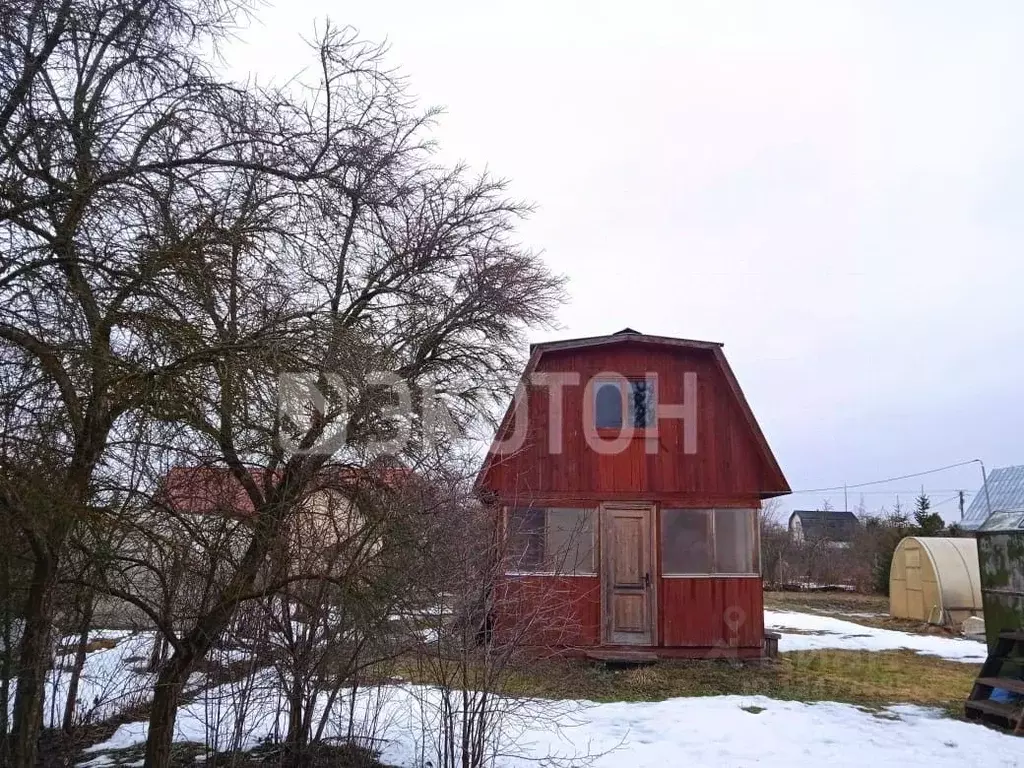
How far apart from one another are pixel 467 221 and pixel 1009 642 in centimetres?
802

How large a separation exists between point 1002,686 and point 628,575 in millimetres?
5385

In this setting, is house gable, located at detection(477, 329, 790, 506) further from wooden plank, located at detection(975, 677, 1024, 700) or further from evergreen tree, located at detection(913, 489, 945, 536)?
evergreen tree, located at detection(913, 489, 945, 536)

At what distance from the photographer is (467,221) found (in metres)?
9.40

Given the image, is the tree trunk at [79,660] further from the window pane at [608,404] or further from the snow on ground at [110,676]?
the window pane at [608,404]

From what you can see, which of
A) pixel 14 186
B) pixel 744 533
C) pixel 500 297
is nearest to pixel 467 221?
pixel 500 297

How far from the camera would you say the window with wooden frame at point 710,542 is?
13.2 m

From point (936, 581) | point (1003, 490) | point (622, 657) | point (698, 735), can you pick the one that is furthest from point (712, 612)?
point (1003, 490)

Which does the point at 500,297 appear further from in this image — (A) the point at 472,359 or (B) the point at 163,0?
(B) the point at 163,0

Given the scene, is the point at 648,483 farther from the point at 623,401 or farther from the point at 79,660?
the point at 79,660

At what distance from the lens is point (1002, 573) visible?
393 inches

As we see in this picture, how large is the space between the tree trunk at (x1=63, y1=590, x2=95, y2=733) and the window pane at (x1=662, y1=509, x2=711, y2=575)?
8.73 metres

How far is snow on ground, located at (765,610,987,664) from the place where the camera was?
15.3 meters

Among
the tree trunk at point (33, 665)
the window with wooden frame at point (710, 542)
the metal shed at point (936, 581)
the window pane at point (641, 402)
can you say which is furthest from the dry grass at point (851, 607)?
the tree trunk at point (33, 665)

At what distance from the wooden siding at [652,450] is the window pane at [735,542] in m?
0.26
